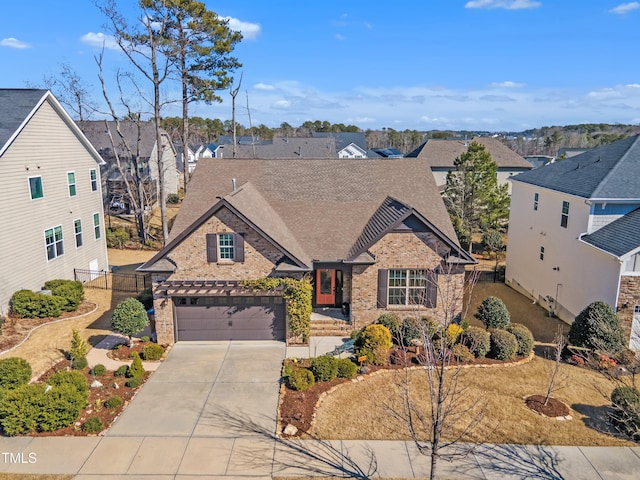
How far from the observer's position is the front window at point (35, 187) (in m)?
22.1

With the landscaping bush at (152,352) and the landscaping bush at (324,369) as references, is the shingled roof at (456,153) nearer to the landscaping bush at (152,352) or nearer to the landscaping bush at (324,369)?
the landscaping bush at (324,369)

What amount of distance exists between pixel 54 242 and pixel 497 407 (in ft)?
73.7

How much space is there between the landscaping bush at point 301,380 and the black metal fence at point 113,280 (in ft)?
45.5

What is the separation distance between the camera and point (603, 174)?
2006 centimetres

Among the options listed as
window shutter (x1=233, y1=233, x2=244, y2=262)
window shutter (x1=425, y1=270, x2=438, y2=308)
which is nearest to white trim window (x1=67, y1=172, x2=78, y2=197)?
window shutter (x1=233, y1=233, x2=244, y2=262)

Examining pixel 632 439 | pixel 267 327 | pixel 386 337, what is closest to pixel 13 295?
pixel 267 327

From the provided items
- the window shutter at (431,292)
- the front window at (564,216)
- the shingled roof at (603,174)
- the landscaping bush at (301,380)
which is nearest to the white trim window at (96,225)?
the landscaping bush at (301,380)

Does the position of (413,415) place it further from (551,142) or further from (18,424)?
(551,142)

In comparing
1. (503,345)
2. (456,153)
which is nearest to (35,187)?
(503,345)

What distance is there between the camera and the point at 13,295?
20500mm

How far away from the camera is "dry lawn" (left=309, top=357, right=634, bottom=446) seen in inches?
483

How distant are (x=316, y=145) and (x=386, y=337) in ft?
173

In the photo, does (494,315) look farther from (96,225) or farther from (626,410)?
(96,225)

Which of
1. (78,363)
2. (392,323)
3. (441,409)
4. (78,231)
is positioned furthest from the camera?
(78,231)
